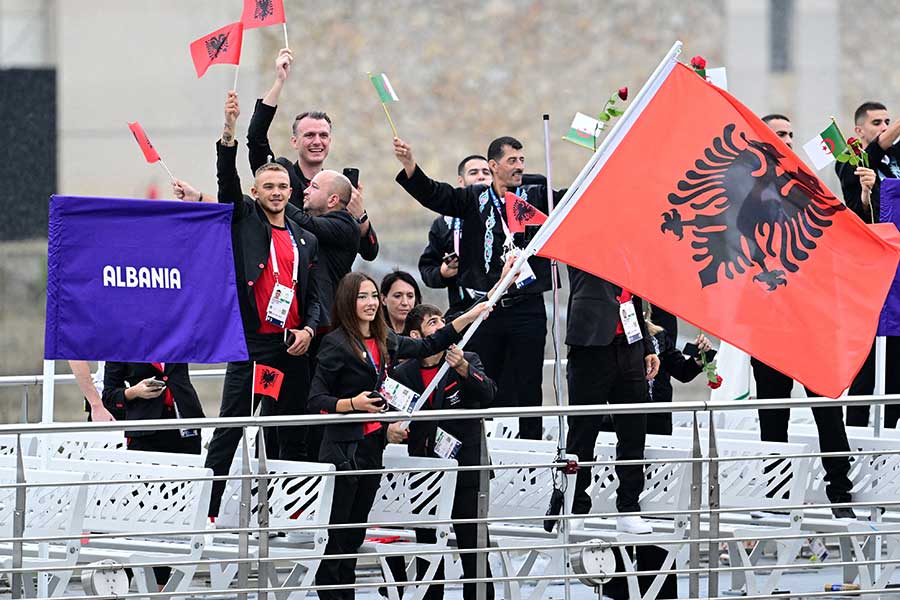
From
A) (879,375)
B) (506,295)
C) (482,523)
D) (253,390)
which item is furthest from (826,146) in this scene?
(253,390)

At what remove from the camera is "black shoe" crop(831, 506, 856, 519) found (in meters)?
8.51

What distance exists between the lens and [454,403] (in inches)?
317

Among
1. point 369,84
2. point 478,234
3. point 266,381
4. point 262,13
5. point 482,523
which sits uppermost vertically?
point 369,84

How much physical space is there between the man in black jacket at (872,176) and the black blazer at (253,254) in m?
2.60

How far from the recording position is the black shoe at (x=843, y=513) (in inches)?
335

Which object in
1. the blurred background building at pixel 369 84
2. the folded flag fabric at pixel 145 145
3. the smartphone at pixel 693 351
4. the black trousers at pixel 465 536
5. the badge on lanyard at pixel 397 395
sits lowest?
the black trousers at pixel 465 536

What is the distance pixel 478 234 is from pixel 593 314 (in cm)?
116

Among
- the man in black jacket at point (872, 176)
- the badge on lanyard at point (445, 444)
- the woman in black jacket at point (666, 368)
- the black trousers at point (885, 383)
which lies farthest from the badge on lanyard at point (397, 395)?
the black trousers at point (885, 383)

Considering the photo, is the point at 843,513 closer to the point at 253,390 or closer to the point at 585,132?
the point at 585,132

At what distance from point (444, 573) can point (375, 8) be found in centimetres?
1027

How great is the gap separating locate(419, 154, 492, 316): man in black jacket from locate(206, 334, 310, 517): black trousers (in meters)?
1.17

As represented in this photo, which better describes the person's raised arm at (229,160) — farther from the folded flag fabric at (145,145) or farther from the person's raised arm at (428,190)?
the person's raised arm at (428,190)

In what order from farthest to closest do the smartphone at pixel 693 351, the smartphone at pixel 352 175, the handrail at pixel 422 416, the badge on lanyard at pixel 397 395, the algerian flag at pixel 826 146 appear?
the smartphone at pixel 693 351 < the smartphone at pixel 352 175 < the algerian flag at pixel 826 146 < the badge on lanyard at pixel 397 395 < the handrail at pixel 422 416

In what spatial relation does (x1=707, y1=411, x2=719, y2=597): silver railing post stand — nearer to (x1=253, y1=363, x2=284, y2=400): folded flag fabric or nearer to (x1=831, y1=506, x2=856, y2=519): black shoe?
(x1=831, y1=506, x2=856, y2=519): black shoe
